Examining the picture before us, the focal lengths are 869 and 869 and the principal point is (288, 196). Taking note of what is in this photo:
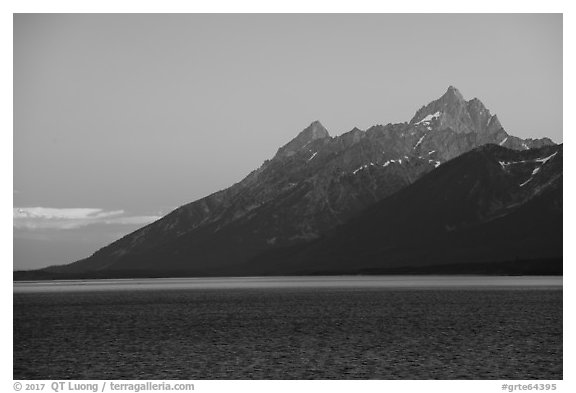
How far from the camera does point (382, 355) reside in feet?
304

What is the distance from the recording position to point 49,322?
157250 millimetres

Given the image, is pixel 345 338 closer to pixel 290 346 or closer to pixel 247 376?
pixel 290 346

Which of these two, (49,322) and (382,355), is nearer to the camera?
(382,355)
